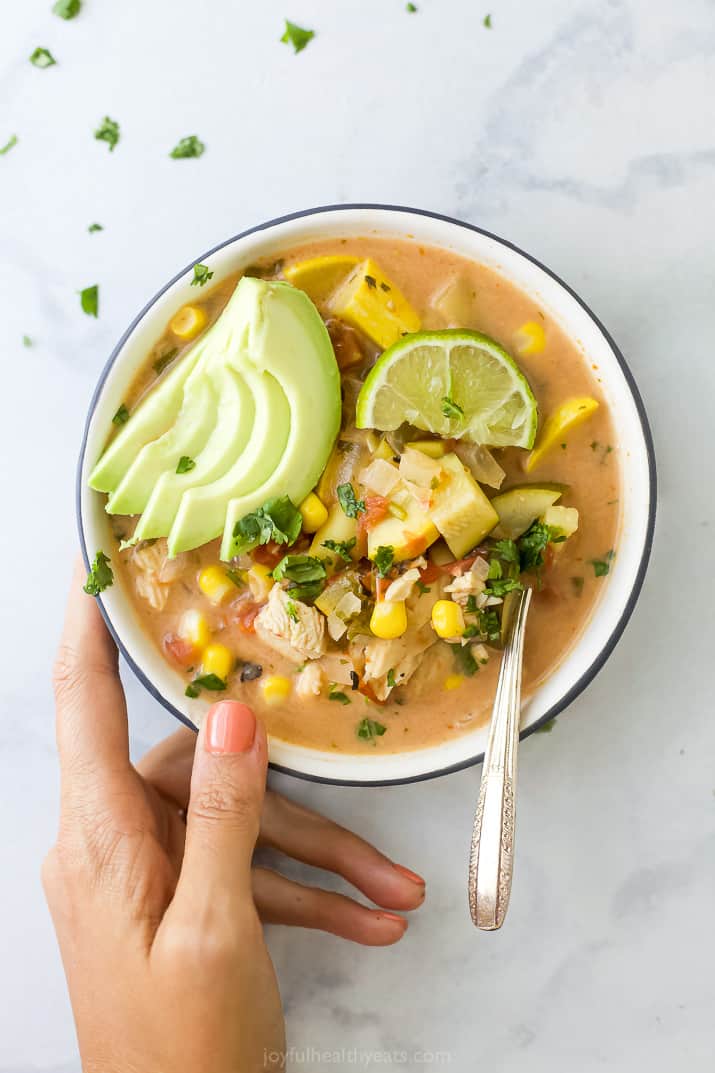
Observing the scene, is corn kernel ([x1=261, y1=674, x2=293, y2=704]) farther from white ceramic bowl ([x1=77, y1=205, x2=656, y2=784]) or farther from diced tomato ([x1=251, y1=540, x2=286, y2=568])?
diced tomato ([x1=251, y1=540, x2=286, y2=568])

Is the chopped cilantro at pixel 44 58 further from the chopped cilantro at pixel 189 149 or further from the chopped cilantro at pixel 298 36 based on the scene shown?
the chopped cilantro at pixel 298 36

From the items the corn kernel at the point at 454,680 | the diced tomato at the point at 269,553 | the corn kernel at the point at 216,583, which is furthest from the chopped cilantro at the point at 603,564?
the corn kernel at the point at 216,583

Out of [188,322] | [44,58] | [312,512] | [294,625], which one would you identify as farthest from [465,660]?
[44,58]

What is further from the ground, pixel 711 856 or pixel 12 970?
pixel 711 856

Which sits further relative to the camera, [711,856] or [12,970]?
[12,970]

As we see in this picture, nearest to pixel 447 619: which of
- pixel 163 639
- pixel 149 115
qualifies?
pixel 163 639

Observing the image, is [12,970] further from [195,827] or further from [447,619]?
[447,619]

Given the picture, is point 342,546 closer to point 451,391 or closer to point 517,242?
point 451,391
